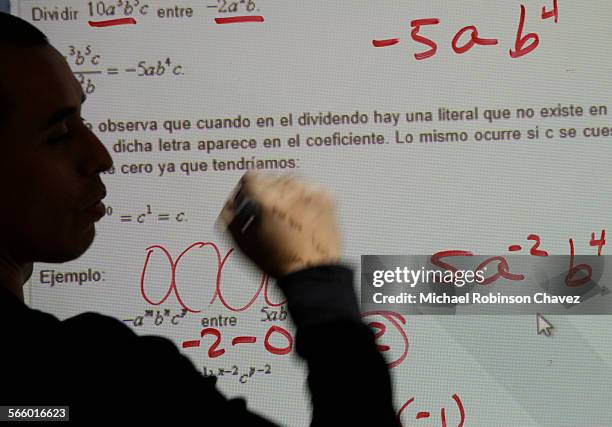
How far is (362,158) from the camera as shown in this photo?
114cm

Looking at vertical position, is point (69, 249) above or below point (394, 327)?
above

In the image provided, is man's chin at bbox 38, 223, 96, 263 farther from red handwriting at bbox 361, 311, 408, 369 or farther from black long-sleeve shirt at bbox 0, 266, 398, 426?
red handwriting at bbox 361, 311, 408, 369

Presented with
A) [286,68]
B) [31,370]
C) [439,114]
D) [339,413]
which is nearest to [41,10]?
[286,68]

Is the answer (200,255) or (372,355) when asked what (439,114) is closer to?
(200,255)

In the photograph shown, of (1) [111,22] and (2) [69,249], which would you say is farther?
(1) [111,22]

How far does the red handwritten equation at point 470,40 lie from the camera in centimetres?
111

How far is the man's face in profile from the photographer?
2.05 feet

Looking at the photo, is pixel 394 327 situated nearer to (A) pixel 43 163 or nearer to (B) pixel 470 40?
(B) pixel 470 40

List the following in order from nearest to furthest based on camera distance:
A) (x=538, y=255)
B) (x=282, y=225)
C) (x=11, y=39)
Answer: (x=282, y=225) < (x=11, y=39) < (x=538, y=255)

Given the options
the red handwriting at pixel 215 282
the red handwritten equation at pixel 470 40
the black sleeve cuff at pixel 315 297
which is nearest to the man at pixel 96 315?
the black sleeve cuff at pixel 315 297

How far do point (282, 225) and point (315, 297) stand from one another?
56 mm

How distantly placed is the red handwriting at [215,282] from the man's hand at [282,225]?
0.60 m

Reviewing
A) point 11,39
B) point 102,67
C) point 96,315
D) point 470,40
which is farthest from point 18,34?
point 470,40

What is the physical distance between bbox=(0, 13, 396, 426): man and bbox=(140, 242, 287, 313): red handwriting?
494mm
